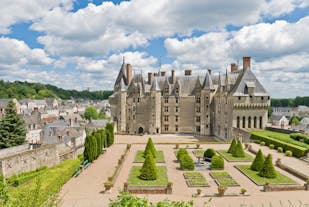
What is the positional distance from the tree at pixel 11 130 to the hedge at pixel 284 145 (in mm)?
33611

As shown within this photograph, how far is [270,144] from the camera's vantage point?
102ft

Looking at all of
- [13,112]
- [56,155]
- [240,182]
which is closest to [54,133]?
[13,112]

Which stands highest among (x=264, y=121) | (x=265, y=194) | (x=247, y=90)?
(x=247, y=90)

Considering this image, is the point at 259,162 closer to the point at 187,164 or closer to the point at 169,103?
the point at 187,164

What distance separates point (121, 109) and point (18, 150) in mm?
24130

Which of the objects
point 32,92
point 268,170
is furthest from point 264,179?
point 32,92

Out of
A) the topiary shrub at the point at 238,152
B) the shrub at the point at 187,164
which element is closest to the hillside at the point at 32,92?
the shrub at the point at 187,164

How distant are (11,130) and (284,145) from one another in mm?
35986

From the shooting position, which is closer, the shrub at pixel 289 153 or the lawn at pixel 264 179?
the lawn at pixel 264 179

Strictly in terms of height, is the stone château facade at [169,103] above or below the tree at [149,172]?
above

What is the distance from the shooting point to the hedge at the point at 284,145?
25.5m

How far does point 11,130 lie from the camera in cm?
3120

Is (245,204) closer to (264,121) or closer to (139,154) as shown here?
(139,154)

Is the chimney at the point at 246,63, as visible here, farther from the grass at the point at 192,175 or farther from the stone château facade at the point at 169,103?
the grass at the point at 192,175
